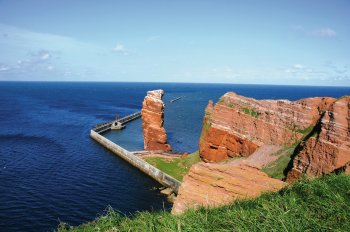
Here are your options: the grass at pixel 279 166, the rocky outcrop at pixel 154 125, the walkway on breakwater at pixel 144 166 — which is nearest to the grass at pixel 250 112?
the grass at pixel 279 166

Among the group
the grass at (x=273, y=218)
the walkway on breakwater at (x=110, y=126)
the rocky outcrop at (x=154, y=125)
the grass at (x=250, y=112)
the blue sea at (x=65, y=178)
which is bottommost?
the blue sea at (x=65, y=178)

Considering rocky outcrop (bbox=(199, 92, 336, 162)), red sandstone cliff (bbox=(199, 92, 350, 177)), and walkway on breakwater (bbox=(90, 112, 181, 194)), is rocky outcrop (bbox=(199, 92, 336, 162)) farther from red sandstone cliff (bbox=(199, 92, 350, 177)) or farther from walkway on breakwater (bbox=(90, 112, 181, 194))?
walkway on breakwater (bbox=(90, 112, 181, 194))

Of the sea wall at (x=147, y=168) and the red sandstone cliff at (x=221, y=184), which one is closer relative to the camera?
the red sandstone cliff at (x=221, y=184)

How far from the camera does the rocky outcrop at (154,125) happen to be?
67.9 m

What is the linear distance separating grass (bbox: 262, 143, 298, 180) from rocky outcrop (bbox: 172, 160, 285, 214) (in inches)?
516

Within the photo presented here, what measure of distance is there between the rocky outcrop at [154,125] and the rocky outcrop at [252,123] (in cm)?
1963

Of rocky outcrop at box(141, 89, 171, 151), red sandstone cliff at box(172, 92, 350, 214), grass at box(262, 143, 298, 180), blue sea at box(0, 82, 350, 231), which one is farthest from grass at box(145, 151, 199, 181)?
grass at box(262, 143, 298, 180)

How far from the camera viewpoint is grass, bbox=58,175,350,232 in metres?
10.3

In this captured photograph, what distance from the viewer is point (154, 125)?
2699 inches

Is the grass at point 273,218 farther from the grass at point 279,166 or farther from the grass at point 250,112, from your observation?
the grass at point 250,112

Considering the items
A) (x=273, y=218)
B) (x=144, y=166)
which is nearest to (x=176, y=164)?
(x=144, y=166)

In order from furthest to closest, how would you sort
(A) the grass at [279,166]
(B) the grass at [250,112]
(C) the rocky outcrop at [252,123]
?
1. (B) the grass at [250,112]
2. (C) the rocky outcrop at [252,123]
3. (A) the grass at [279,166]

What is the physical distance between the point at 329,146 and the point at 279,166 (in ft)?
27.1

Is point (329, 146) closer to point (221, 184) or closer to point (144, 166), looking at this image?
point (221, 184)
